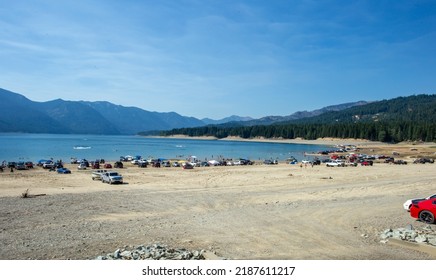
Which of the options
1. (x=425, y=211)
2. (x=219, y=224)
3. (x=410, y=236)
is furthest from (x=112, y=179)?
(x=410, y=236)

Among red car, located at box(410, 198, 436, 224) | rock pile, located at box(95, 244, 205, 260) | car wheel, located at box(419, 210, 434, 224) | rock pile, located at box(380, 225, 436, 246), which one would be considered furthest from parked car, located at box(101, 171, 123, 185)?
rock pile, located at box(380, 225, 436, 246)

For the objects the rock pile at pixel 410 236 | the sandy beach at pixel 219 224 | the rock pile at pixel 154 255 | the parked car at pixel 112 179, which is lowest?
the parked car at pixel 112 179

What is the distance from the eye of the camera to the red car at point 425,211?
56.3 ft

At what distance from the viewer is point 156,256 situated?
10508 millimetres

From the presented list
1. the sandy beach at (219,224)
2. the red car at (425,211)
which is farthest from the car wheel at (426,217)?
the sandy beach at (219,224)

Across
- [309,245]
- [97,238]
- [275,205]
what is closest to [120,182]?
[275,205]

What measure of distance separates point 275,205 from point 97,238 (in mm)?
11747

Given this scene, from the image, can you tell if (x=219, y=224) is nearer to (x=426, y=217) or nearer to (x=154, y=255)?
(x=154, y=255)

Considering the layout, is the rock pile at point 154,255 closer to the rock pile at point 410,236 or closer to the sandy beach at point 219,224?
the sandy beach at point 219,224

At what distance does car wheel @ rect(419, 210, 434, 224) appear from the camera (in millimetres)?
17188

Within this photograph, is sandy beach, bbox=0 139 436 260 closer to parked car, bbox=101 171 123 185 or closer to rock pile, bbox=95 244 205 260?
rock pile, bbox=95 244 205 260
